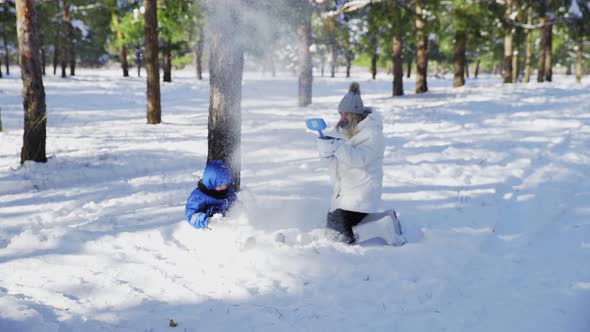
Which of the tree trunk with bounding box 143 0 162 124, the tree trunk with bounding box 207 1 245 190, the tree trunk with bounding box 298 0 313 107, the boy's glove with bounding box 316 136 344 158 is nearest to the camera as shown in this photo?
the boy's glove with bounding box 316 136 344 158

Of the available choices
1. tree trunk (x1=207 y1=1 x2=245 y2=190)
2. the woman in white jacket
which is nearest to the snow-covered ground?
the woman in white jacket

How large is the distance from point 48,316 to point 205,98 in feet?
63.4

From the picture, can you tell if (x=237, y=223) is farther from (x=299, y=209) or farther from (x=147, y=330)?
(x=147, y=330)

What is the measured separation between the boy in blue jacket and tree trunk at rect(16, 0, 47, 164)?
15.2 feet

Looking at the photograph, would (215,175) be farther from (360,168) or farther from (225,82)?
(360,168)

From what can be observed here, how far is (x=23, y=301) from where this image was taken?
3.00 metres

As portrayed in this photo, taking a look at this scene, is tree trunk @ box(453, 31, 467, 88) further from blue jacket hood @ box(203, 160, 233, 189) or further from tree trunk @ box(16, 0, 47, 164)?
blue jacket hood @ box(203, 160, 233, 189)

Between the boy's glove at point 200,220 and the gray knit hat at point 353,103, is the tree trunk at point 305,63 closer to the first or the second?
the gray knit hat at point 353,103

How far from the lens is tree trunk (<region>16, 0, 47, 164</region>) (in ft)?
22.9

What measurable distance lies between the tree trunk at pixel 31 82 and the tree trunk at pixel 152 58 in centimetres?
438

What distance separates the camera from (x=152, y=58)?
465 inches

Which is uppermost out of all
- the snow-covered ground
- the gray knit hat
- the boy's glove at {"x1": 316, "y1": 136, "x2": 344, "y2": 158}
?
the gray knit hat

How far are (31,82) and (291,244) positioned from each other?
5.87m

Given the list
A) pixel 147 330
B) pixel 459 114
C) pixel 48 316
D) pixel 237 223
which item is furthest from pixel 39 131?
pixel 459 114
